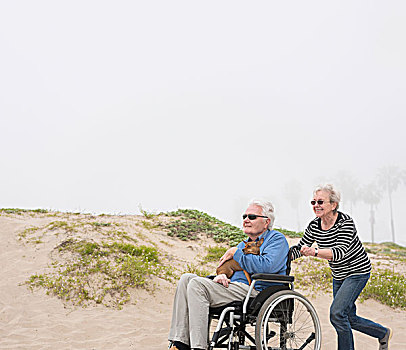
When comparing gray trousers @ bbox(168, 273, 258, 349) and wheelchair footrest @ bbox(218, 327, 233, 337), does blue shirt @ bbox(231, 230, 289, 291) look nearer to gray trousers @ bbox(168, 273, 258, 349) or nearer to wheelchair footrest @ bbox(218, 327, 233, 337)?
gray trousers @ bbox(168, 273, 258, 349)

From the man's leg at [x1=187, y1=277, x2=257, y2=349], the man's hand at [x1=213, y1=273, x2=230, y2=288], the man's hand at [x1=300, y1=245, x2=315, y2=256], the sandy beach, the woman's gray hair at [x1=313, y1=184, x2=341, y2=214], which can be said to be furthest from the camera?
the sandy beach

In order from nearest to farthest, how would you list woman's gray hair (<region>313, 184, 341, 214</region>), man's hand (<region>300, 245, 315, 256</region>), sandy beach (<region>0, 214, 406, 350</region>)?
man's hand (<region>300, 245, 315, 256</region>) → woman's gray hair (<region>313, 184, 341, 214</region>) → sandy beach (<region>0, 214, 406, 350</region>)

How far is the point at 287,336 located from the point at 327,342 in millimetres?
1859

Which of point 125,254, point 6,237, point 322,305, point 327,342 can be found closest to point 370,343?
Answer: point 327,342

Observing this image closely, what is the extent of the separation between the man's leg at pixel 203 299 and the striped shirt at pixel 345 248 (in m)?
0.74

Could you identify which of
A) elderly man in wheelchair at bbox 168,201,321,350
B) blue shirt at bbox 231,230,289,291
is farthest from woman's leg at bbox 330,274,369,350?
blue shirt at bbox 231,230,289,291

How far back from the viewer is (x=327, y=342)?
485 cm

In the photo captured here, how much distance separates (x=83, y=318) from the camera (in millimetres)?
5398

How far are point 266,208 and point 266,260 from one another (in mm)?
469

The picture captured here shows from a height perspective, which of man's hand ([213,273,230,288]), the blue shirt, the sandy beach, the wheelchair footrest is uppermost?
the blue shirt

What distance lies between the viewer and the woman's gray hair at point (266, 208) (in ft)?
11.6

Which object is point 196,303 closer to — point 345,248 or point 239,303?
point 239,303

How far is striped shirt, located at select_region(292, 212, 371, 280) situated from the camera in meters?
3.36

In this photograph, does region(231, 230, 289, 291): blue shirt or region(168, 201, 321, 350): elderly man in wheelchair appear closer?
region(168, 201, 321, 350): elderly man in wheelchair
